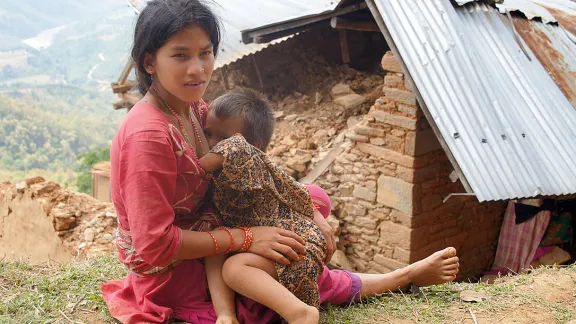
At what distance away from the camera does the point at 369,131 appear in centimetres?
565

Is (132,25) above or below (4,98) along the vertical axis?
above

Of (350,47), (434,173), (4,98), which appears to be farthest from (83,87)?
(434,173)

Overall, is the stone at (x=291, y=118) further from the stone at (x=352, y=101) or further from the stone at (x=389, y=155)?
the stone at (x=389, y=155)

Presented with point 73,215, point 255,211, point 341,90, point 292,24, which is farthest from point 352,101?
point 255,211

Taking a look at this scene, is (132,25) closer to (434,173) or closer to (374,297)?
(374,297)

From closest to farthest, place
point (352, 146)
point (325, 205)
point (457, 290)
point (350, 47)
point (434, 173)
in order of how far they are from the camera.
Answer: point (325, 205)
point (457, 290)
point (434, 173)
point (352, 146)
point (350, 47)

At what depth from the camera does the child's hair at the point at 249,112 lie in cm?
266

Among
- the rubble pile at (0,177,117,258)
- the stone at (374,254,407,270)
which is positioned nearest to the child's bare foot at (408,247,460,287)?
the stone at (374,254,407,270)

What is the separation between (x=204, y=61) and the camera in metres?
2.27

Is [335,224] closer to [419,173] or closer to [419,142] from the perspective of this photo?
[419,173]

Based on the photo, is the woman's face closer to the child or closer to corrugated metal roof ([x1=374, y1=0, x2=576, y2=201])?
the child

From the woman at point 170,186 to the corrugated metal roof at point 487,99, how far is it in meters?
1.97

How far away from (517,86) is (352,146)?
6.18 feet

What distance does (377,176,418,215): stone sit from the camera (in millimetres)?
5395
